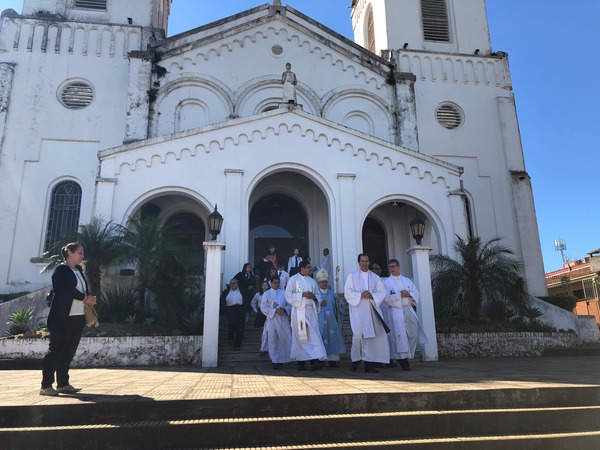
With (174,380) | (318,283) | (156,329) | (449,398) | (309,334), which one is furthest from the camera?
(156,329)

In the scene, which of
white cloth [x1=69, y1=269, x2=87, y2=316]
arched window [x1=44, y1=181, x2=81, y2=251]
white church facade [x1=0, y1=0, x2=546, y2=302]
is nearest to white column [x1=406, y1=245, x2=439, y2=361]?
white church facade [x1=0, y1=0, x2=546, y2=302]

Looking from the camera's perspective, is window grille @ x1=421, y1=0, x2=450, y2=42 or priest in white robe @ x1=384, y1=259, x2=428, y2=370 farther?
window grille @ x1=421, y1=0, x2=450, y2=42

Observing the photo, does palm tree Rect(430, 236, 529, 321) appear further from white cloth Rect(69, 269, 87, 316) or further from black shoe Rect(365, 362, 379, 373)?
white cloth Rect(69, 269, 87, 316)

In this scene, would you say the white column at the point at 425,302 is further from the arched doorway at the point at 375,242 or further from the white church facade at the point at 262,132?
the arched doorway at the point at 375,242

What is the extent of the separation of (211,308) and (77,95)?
12986 mm

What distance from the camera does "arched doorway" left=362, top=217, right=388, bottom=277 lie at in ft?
57.3

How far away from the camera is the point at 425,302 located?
33.1 feet

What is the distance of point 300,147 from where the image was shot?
14.1m

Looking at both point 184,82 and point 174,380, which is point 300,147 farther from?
point 174,380

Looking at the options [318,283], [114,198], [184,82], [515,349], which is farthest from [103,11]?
[515,349]

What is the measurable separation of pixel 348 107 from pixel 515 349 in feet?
38.3

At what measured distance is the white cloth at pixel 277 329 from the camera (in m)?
8.62

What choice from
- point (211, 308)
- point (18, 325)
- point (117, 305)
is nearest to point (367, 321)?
point (211, 308)

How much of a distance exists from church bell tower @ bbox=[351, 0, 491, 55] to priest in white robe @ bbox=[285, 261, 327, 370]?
15.8 meters
